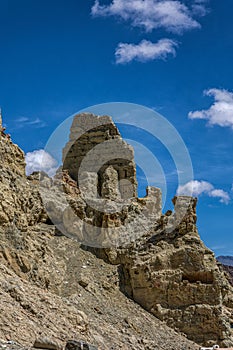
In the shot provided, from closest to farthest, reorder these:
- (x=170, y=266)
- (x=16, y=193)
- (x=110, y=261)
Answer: (x=16, y=193)
(x=170, y=266)
(x=110, y=261)

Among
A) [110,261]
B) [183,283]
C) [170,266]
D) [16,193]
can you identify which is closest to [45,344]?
[16,193]

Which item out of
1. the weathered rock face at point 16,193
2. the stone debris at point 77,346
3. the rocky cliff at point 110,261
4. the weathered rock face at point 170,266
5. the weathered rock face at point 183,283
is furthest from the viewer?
the weathered rock face at point 170,266

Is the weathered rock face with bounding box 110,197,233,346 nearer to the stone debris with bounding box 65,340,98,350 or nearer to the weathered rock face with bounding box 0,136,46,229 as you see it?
the weathered rock face with bounding box 0,136,46,229

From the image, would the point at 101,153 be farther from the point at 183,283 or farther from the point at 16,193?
the point at 16,193

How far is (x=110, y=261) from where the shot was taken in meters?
33.8

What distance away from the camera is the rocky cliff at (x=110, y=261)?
2558cm

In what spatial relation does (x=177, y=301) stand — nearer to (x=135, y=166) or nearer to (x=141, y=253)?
(x=141, y=253)

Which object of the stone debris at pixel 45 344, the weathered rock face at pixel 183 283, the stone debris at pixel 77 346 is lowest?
the stone debris at pixel 45 344

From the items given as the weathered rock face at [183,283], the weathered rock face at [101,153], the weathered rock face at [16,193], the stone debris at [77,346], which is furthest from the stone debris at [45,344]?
the weathered rock face at [101,153]

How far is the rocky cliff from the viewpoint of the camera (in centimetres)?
2558

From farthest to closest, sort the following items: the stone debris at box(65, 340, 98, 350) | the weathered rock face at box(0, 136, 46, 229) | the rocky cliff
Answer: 1. the weathered rock face at box(0, 136, 46, 229)
2. the rocky cliff
3. the stone debris at box(65, 340, 98, 350)

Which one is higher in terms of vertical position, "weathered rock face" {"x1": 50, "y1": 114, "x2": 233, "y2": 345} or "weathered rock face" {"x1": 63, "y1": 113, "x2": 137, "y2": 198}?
"weathered rock face" {"x1": 63, "y1": 113, "x2": 137, "y2": 198}

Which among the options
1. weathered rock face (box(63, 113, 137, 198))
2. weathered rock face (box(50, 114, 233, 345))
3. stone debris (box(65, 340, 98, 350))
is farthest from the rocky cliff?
stone debris (box(65, 340, 98, 350))

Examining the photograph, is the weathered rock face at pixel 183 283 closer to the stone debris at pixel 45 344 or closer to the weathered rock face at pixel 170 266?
the weathered rock face at pixel 170 266
